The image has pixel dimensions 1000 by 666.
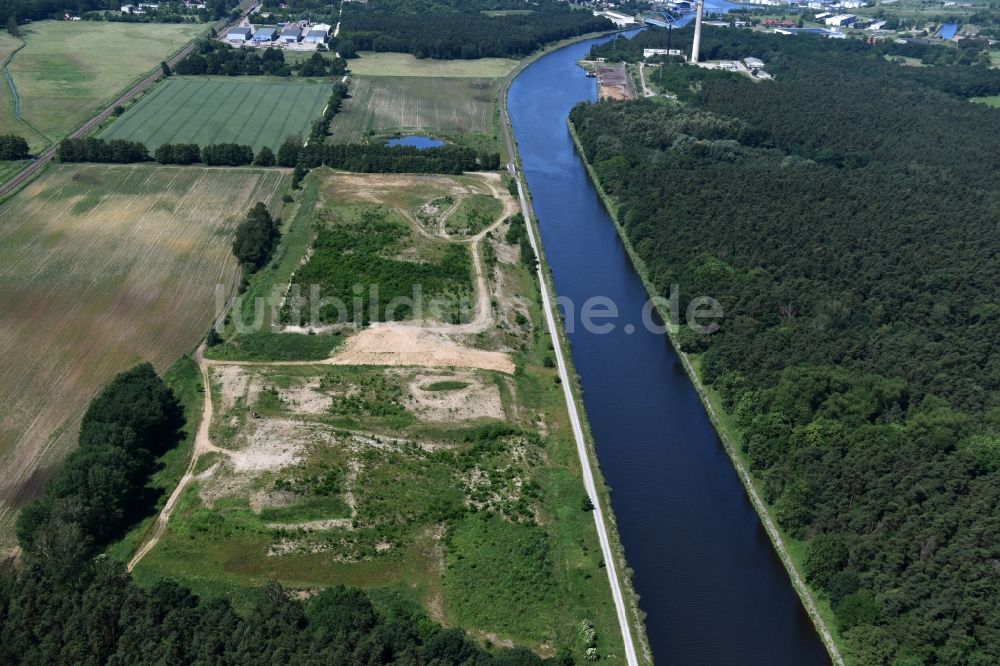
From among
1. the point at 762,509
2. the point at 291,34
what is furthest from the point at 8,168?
the point at 762,509

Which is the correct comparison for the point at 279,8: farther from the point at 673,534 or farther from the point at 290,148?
the point at 673,534

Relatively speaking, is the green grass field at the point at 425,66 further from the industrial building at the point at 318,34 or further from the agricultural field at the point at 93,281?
the agricultural field at the point at 93,281

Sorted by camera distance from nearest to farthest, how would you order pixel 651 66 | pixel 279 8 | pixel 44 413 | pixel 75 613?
pixel 75 613, pixel 44 413, pixel 651 66, pixel 279 8

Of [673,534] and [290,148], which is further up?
[290,148]

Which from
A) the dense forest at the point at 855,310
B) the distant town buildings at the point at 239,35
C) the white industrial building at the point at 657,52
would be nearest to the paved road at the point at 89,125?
the distant town buildings at the point at 239,35

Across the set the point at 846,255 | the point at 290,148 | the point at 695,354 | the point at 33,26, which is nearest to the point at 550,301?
the point at 695,354

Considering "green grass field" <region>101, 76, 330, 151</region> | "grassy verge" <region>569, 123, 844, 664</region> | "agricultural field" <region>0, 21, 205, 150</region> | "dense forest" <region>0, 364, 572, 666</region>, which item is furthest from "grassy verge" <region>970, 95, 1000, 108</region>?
"agricultural field" <region>0, 21, 205, 150</region>

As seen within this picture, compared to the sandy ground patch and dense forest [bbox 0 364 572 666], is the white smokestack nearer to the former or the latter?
the sandy ground patch

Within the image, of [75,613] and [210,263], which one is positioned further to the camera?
[210,263]
